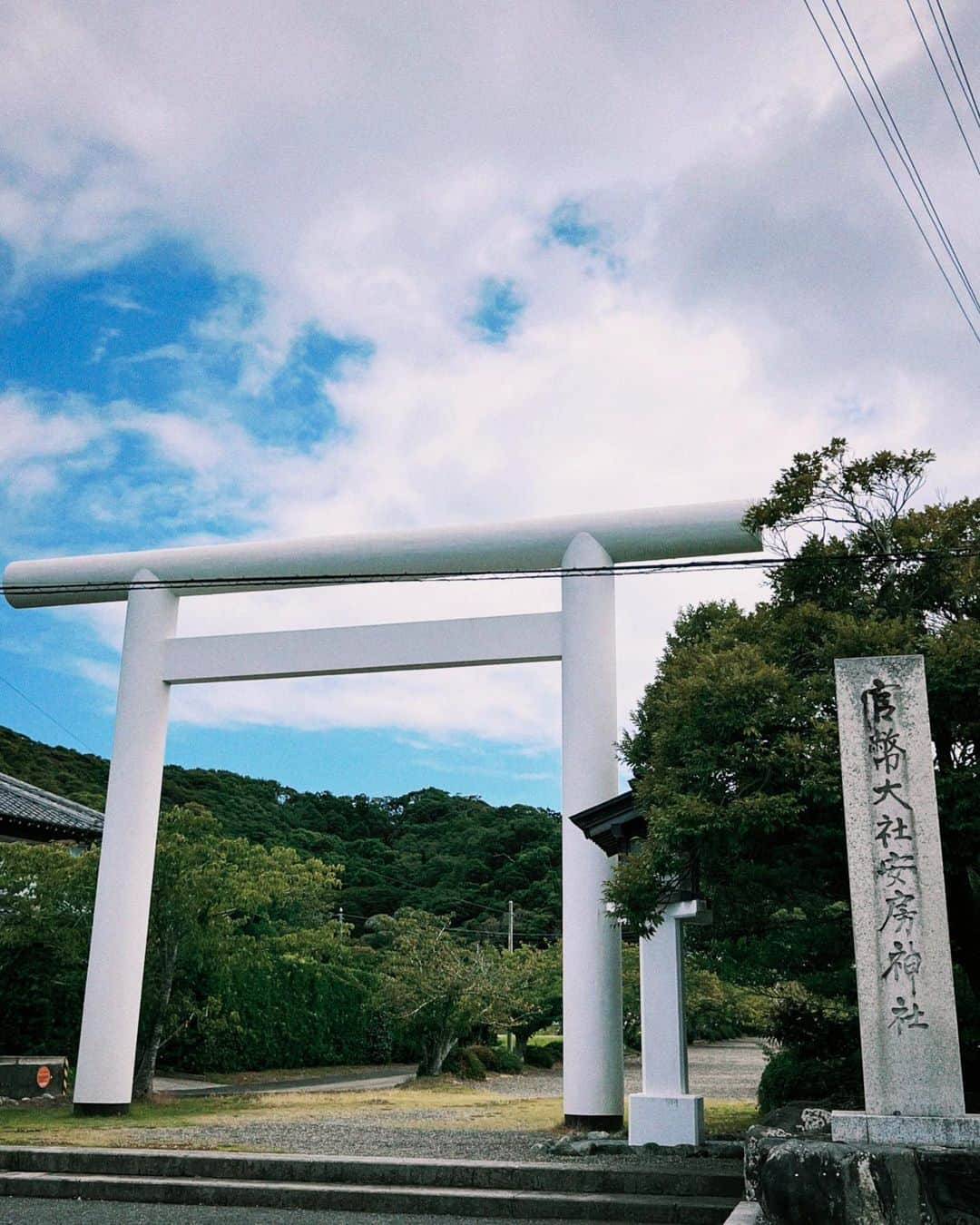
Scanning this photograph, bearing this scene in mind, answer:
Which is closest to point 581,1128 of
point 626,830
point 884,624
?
point 626,830

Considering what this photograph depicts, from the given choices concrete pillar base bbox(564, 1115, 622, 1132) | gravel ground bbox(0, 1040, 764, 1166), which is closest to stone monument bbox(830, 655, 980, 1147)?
gravel ground bbox(0, 1040, 764, 1166)

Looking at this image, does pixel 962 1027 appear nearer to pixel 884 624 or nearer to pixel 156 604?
pixel 884 624

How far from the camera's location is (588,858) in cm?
1013

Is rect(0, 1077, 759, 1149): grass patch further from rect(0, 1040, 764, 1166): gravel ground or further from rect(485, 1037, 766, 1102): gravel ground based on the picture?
rect(485, 1037, 766, 1102): gravel ground

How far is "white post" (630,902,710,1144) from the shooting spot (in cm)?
812

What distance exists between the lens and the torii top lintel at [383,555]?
10891 mm

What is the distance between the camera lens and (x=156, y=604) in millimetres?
12172

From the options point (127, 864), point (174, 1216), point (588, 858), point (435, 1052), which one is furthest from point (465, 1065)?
point (174, 1216)

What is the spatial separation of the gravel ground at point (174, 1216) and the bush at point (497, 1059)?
13259 millimetres

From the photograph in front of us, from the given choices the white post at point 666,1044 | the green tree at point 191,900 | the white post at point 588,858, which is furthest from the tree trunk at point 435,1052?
the white post at point 666,1044

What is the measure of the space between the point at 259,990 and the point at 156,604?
9642 mm

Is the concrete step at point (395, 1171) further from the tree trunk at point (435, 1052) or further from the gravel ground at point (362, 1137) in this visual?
the tree trunk at point (435, 1052)

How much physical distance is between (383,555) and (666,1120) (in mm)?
6106

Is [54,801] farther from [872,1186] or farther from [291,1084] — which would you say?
[872,1186]
